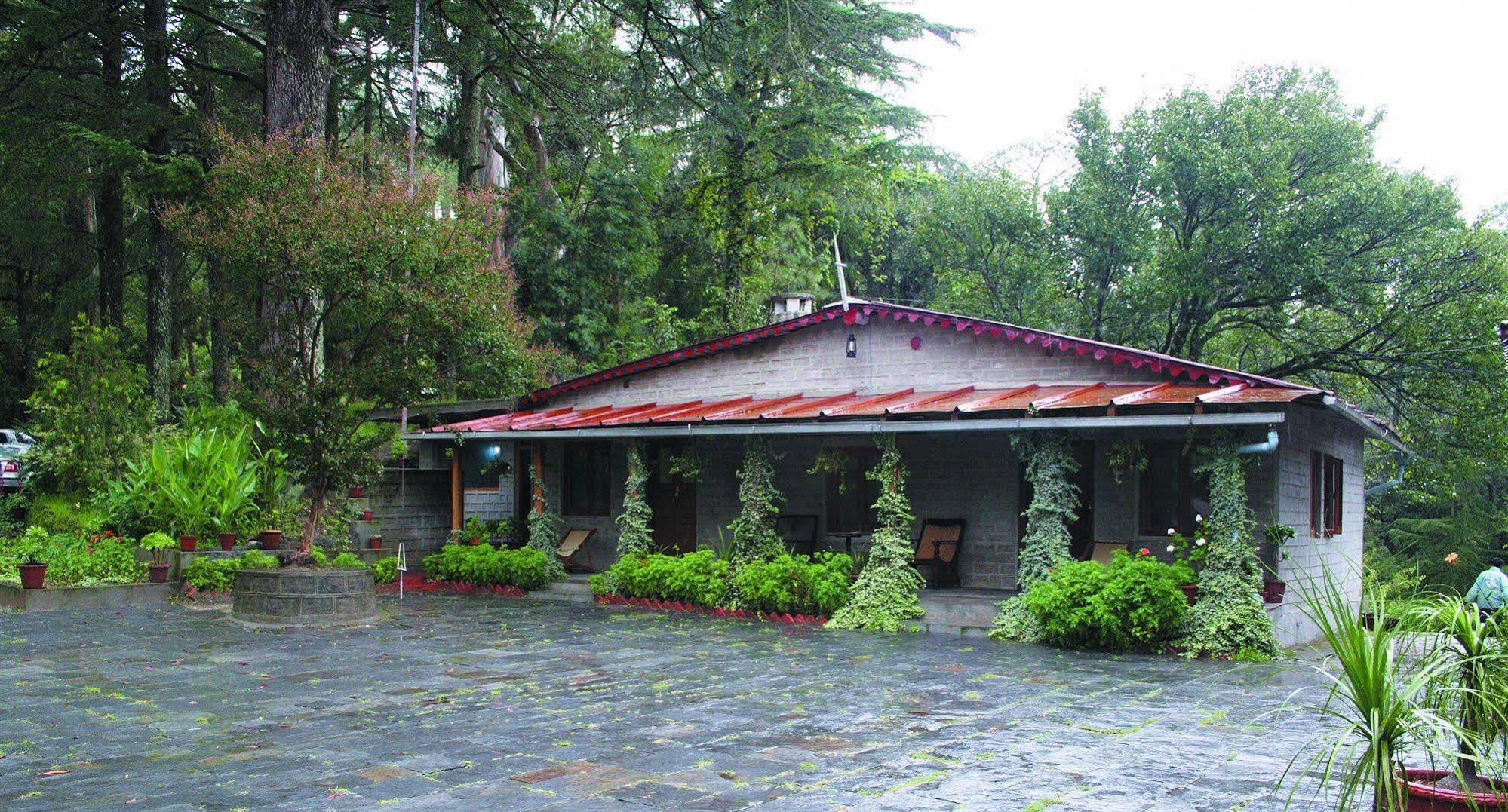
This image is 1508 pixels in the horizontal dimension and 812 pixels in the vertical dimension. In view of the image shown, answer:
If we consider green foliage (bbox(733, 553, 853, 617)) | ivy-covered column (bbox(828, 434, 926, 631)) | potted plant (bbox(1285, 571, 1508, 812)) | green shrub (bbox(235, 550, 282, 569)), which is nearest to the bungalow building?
ivy-covered column (bbox(828, 434, 926, 631))

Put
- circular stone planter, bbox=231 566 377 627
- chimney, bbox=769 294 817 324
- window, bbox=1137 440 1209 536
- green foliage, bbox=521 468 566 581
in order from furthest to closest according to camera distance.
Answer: chimney, bbox=769 294 817 324, green foliage, bbox=521 468 566 581, window, bbox=1137 440 1209 536, circular stone planter, bbox=231 566 377 627

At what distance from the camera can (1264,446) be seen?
37.9ft

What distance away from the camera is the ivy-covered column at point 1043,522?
1287 centimetres

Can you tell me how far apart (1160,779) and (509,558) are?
12.7 meters

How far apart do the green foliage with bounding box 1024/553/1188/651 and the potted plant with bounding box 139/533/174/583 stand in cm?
1179

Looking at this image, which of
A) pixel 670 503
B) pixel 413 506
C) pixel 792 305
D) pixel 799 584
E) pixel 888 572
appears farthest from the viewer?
pixel 792 305

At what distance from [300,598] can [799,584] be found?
5.95 m

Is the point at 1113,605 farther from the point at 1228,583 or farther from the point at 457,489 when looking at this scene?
the point at 457,489

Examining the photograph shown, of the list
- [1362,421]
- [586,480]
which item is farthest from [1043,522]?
[586,480]

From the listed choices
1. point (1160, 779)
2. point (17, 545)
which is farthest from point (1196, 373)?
point (17, 545)

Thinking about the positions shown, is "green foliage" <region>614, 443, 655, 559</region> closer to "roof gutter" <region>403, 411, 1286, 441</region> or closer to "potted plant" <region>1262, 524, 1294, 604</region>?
"roof gutter" <region>403, 411, 1286, 441</region>

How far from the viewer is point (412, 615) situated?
48.2 feet

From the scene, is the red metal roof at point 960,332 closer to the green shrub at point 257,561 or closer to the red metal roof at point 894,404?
the red metal roof at point 894,404

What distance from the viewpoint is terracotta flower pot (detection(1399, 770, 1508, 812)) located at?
12.6 feet
